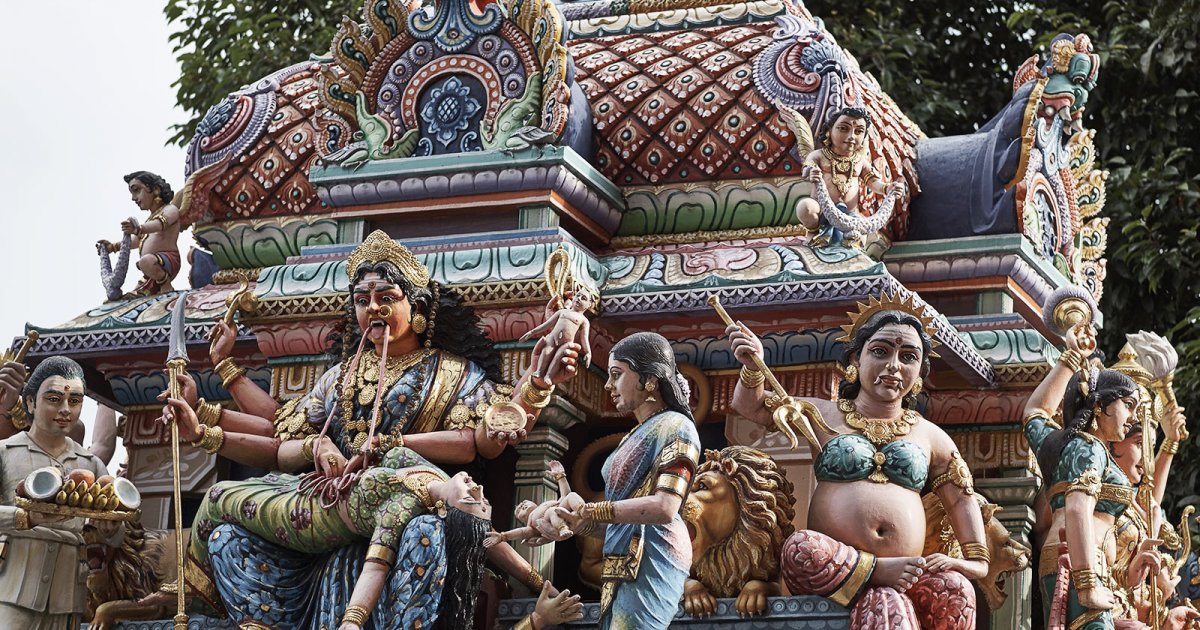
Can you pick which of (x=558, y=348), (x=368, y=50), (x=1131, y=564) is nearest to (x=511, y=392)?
(x=558, y=348)

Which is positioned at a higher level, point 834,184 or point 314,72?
point 314,72

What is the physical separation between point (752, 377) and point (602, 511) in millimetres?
1047

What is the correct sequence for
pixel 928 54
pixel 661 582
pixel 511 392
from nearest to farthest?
pixel 661 582
pixel 511 392
pixel 928 54

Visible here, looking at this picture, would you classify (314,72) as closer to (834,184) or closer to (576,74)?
(576,74)

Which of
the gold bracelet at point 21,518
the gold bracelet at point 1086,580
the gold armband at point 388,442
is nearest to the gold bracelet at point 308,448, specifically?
the gold armband at point 388,442

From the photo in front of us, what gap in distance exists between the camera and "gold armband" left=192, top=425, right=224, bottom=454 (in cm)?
1162

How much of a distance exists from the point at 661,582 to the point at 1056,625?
6.25 ft

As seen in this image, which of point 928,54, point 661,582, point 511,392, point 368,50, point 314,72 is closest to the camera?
point 661,582

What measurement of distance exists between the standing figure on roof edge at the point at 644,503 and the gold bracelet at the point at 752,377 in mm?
312

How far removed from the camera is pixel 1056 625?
1122 centimetres

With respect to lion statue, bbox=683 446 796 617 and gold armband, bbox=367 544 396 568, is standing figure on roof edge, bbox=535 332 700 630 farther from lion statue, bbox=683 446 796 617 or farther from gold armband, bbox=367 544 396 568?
gold armband, bbox=367 544 396 568

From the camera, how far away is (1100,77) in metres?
19.1

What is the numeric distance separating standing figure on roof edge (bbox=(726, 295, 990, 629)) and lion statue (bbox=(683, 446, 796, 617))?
15 cm

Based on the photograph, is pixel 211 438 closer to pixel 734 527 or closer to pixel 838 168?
pixel 734 527
